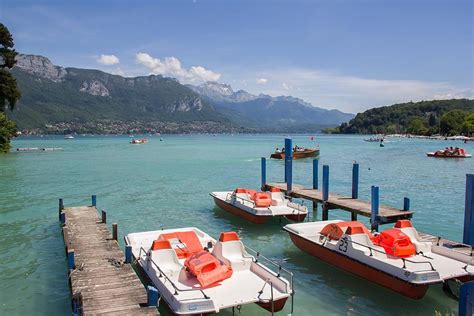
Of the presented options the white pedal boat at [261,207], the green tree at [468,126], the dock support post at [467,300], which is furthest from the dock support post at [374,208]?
the green tree at [468,126]

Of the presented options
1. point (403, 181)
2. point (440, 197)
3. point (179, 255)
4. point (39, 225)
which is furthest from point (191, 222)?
point (403, 181)

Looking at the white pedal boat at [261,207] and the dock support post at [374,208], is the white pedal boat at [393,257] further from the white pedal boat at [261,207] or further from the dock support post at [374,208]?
the white pedal boat at [261,207]

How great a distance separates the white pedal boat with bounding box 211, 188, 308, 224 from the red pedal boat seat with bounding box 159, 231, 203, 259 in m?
7.29

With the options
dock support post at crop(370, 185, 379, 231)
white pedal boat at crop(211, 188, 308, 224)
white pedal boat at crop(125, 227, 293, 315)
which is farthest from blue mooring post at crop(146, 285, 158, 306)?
dock support post at crop(370, 185, 379, 231)

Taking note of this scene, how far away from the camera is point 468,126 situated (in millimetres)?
154125

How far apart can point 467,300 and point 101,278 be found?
31.2 feet

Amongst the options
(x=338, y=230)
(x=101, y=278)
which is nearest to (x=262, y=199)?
(x=338, y=230)

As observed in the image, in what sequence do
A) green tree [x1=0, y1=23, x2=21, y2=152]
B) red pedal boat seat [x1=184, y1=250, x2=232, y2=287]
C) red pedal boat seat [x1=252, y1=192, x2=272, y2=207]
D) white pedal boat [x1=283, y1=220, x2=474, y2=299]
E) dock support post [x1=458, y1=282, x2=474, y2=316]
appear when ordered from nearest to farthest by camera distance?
dock support post [x1=458, y1=282, x2=474, y2=316]
red pedal boat seat [x1=184, y1=250, x2=232, y2=287]
white pedal boat [x1=283, y1=220, x2=474, y2=299]
red pedal boat seat [x1=252, y1=192, x2=272, y2=207]
green tree [x1=0, y1=23, x2=21, y2=152]

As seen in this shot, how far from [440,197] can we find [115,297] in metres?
27.4

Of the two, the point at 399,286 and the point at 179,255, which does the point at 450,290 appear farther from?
the point at 179,255

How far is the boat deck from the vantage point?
34.6 ft

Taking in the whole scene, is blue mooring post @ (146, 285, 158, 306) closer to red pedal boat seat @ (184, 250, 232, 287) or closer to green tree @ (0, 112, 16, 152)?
red pedal boat seat @ (184, 250, 232, 287)

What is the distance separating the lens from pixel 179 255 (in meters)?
14.1

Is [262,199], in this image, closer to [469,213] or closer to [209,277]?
[469,213]
